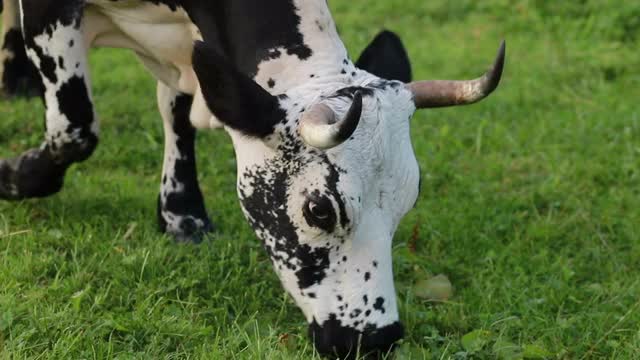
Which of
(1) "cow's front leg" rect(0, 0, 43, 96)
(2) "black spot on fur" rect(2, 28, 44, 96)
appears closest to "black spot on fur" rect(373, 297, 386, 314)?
(1) "cow's front leg" rect(0, 0, 43, 96)

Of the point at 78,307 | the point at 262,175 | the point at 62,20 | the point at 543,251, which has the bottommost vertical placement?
the point at 543,251

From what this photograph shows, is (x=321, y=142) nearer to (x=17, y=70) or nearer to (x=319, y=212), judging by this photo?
(x=319, y=212)

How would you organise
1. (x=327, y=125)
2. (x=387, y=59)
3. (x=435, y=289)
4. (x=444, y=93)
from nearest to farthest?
(x=327, y=125) → (x=444, y=93) → (x=387, y=59) → (x=435, y=289)

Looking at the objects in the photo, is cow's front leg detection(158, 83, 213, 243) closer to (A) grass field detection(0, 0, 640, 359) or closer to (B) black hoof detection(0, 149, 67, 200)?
(A) grass field detection(0, 0, 640, 359)

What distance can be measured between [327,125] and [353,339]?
775 mm

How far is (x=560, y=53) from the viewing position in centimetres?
859

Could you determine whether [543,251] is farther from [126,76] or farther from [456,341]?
[126,76]

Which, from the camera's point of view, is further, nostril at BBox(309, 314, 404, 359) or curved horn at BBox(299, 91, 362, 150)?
nostril at BBox(309, 314, 404, 359)

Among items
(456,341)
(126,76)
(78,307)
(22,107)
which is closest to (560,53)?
(126,76)

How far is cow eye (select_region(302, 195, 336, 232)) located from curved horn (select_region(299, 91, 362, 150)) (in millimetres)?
199

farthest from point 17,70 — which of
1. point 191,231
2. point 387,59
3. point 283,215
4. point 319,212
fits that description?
point 319,212

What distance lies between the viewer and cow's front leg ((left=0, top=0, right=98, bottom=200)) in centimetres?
451

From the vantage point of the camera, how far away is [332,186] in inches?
144

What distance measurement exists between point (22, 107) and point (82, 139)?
7.44 feet
